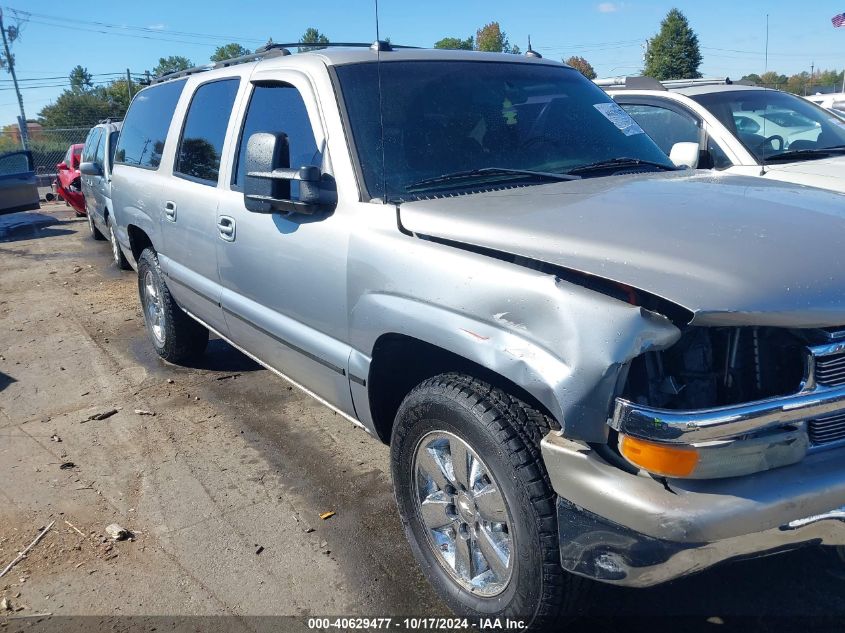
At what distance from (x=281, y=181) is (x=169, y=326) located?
8.62ft

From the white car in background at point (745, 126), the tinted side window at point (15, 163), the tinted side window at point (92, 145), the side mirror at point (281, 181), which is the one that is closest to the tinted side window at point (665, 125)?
the white car in background at point (745, 126)

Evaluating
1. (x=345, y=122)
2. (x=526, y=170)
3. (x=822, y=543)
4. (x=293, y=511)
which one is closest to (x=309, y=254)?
(x=345, y=122)

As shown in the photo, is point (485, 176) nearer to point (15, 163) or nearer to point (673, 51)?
point (15, 163)

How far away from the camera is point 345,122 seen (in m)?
3.11

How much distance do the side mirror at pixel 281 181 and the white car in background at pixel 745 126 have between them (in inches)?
134

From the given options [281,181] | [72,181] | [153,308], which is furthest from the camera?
[72,181]

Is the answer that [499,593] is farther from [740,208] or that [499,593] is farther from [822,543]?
[740,208]

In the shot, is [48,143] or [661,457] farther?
[48,143]

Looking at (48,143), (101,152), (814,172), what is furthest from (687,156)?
(48,143)

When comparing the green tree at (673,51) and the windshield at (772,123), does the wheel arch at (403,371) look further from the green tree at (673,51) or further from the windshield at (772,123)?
the green tree at (673,51)

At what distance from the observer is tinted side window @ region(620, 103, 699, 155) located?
610cm

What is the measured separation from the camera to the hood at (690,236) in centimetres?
192

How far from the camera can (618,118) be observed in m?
3.74

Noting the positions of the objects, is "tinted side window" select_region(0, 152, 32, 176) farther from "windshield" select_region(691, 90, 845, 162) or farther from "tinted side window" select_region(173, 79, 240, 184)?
"windshield" select_region(691, 90, 845, 162)
